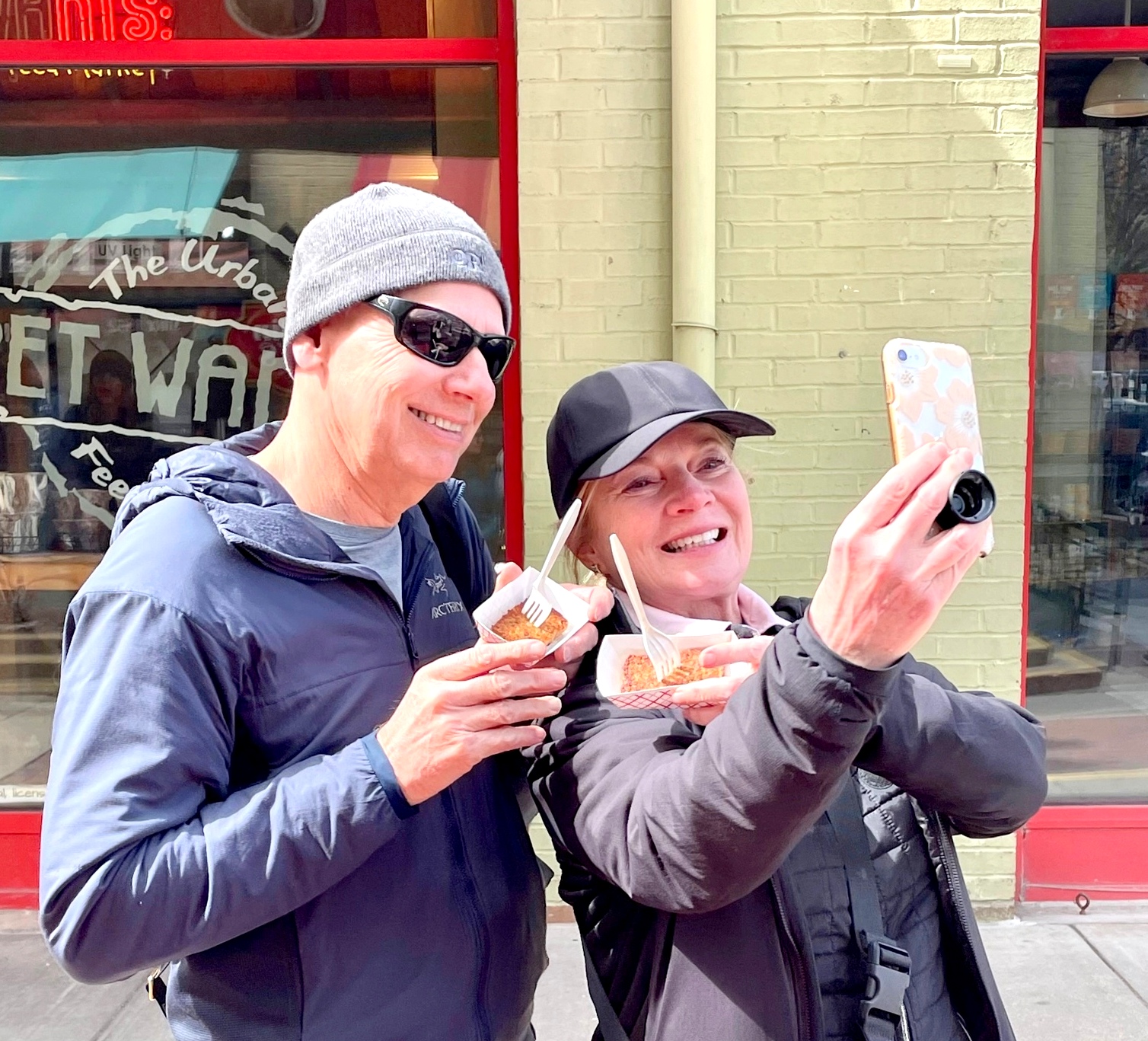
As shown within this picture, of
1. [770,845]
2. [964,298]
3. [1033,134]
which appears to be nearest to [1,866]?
[770,845]

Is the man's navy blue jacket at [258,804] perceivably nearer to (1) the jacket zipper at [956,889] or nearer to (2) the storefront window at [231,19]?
(1) the jacket zipper at [956,889]

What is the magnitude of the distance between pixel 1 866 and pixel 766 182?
3.72 m

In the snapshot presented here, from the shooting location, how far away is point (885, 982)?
4.26ft

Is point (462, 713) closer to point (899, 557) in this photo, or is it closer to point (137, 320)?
point (899, 557)

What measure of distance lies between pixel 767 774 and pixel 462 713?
1.21 feet

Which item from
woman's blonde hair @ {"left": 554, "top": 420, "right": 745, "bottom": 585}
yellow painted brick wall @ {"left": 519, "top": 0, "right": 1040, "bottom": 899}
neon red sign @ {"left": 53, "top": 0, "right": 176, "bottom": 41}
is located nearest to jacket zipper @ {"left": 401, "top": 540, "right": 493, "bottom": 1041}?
woman's blonde hair @ {"left": 554, "top": 420, "right": 745, "bottom": 585}

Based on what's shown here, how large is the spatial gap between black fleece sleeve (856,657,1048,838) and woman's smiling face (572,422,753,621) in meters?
0.32

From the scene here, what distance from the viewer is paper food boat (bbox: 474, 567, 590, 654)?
131cm

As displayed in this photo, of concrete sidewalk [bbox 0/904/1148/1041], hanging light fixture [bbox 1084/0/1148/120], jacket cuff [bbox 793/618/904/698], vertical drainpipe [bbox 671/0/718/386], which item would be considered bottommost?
concrete sidewalk [bbox 0/904/1148/1041]

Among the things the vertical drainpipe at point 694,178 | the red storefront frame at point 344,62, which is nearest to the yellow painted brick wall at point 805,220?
the vertical drainpipe at point 694,178

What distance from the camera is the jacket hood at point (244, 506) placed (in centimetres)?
135

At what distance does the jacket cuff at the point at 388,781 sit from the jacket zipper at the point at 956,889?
2.37ft

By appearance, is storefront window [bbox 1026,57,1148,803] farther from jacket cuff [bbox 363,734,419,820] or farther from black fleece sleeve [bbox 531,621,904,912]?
jacket cuff [bbox 363,734,419,820]

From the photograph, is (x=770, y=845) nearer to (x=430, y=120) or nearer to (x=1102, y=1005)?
(x=1102, y=1005)
